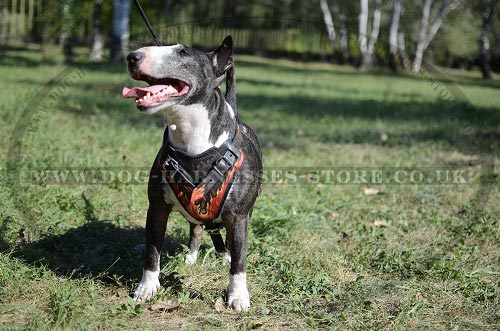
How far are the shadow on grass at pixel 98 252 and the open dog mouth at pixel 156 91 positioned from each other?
1194 millimetres

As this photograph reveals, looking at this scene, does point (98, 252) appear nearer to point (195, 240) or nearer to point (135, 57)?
point (195, 240)

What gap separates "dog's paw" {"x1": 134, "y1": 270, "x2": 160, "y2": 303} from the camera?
10.6 feet

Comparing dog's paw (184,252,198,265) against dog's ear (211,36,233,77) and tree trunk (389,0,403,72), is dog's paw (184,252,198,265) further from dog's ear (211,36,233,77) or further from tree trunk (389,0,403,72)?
tree trunk (389,0,403,72)

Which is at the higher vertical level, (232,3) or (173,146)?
(232,3)

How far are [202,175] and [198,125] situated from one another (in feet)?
0.91

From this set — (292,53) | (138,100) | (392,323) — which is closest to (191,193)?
(138,100)

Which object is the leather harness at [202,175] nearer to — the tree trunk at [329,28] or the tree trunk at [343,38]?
the tree trunk at [329,28]

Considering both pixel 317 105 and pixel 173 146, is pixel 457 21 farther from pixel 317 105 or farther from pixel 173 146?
pixel 173 146

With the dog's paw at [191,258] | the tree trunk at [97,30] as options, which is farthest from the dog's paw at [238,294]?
the tree trunk at [97,30]

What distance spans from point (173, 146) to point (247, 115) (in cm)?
684

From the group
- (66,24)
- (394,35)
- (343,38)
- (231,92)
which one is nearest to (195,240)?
(231,92)

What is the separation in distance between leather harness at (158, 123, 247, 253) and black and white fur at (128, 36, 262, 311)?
0.04 m

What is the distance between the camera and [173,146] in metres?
3.11

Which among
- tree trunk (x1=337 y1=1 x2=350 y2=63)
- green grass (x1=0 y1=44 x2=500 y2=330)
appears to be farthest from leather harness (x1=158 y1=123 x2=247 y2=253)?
tree trunk (x1=337 y1=1 x2=350 y2=63)
